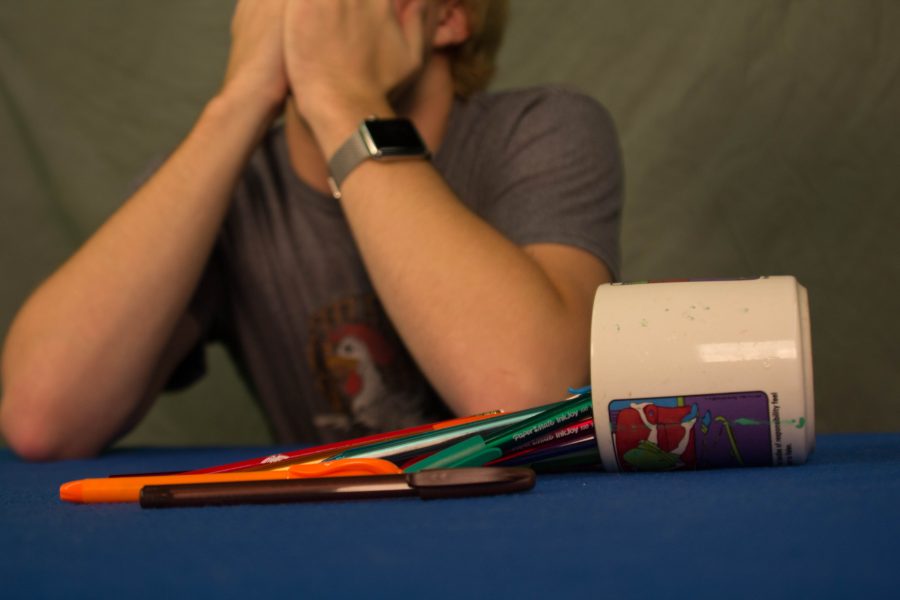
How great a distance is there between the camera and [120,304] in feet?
3.41

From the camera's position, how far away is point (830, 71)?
58.9 inches

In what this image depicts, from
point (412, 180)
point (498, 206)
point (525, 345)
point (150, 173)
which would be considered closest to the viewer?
point (525, 345)

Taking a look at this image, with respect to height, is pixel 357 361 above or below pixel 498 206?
below

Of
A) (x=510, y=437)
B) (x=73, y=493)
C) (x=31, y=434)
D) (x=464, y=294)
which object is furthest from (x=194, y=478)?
(x=31, y=434)

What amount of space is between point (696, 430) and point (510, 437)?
102 mm

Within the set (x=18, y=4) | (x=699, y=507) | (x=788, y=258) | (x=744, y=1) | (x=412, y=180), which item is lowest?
(x=788, y=258)

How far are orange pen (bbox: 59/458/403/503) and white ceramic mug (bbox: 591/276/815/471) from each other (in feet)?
0.42

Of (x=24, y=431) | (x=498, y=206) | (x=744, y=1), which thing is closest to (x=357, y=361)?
(x=498, y=206)

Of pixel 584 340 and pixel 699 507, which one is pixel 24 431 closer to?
pixel 584 340

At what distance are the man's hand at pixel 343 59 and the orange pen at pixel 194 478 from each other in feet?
1.72

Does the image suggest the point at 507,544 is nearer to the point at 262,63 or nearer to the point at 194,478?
the point at 194,478

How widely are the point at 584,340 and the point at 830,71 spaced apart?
33.0 inches

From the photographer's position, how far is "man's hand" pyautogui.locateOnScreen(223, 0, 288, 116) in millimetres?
1114

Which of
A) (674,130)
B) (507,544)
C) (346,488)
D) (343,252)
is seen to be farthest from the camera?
(674,130)
